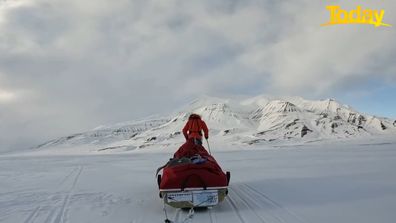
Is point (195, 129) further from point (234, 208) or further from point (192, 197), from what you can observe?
point (192, 197)

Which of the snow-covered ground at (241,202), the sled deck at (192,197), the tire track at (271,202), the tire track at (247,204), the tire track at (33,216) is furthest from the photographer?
the sled deck at (192,197)

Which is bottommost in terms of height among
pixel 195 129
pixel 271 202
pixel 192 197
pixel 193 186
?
pixel 271 202

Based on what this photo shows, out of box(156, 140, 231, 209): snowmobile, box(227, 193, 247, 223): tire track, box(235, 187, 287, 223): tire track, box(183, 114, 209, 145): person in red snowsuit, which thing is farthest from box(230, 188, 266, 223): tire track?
box(183, 114, 209, 145): person in red snowsuit

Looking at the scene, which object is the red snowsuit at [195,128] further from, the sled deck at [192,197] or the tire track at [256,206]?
the sled deck at [192,197]

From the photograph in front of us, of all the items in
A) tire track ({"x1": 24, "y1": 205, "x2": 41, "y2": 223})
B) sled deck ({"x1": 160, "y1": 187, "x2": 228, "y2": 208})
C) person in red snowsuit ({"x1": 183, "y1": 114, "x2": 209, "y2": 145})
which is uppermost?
person in red snowsuit ({"x1": 183, "y1": 114, "x2": 209, "y2": 145})

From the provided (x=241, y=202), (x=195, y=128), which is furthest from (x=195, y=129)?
(x=241, y=202)

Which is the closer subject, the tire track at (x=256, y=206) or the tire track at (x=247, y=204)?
the tire track at (x=256, y=206)

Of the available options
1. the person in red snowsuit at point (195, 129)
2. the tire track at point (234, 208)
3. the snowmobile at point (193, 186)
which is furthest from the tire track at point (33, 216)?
the person in red snowsuit at point (195, 129)

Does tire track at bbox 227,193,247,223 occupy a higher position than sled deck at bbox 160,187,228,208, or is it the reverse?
sled deck at bbox 160,187,228,208

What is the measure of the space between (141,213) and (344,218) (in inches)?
183

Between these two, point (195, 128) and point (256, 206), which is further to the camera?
point (195, 128)

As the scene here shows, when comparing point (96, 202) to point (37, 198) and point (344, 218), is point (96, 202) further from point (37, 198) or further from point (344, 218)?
point (344, 218)

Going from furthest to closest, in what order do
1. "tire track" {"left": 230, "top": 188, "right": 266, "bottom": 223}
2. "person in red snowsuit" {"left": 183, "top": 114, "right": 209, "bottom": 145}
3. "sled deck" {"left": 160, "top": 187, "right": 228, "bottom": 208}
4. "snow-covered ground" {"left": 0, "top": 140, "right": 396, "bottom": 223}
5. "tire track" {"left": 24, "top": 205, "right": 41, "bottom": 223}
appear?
"person in red snowsuit" {"left": 183, "top": 114, "right": 209, "bottom": 145}
"sled deck" {"left": 160, "top": 187, "right": 228, "bottom": 208}
"tire track" {"left": 24, "top": 205, "right": 41, "bottom": 223}
"snow-covered ground" {"left": 0, "top": 140, "right": 396, "bottom": 223}
"tire track" {"left": 230, "top": 188, "right": 266, "bottom": 223}

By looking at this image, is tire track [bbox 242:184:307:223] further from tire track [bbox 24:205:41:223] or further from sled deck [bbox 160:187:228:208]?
tire track [bbox 24:205:41:223]
